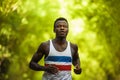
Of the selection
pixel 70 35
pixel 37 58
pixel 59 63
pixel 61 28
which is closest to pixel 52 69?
pixel 59 63

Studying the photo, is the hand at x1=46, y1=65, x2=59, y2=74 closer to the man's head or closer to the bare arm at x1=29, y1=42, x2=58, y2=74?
the bare arm at x1=29, y1=42, x2=58, y2=74

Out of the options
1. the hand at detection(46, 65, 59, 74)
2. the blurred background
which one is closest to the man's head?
the hand at detection(46, 65, 59, 74)

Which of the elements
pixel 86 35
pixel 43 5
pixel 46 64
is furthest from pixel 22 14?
pixel 46 64

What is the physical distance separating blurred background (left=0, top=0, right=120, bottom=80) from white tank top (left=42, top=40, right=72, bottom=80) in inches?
222

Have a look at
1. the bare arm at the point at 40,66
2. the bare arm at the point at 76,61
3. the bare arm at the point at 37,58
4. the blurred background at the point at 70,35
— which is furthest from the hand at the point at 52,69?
the blurred background at the point at 70,35

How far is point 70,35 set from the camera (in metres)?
16.0

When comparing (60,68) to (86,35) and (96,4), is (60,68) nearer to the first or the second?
(96,4)

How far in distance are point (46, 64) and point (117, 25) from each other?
28.4ft

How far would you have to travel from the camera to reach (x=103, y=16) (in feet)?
44.3

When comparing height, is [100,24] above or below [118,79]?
above

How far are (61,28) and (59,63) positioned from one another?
360mm

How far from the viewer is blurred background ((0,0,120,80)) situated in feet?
39.2

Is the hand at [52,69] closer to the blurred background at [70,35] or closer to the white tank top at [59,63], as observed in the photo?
the white tank top at [59,63]

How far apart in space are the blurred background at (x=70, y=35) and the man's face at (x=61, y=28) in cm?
555
